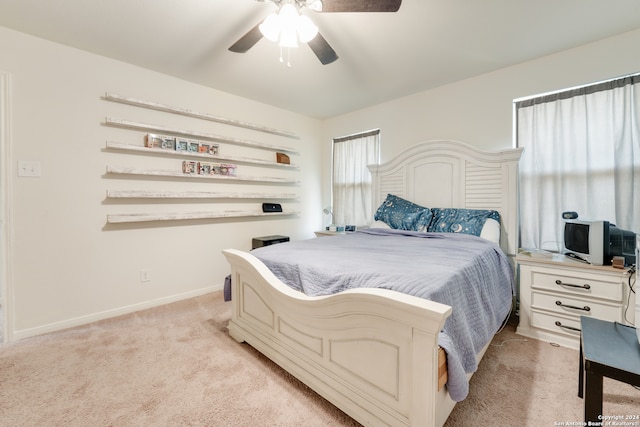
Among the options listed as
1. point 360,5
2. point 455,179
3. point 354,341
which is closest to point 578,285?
point 455,179

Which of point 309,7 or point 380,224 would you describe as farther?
point 380,224

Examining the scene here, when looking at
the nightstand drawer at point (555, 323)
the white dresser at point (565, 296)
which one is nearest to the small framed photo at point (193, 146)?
the white dresser at point (565, 296)

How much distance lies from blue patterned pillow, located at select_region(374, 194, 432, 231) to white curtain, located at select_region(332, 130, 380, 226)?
524 mm

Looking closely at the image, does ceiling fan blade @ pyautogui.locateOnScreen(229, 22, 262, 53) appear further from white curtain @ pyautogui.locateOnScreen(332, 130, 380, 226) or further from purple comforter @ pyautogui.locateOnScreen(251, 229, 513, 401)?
white curtain @ pyautogui.locateOnScreen(332, 130, 380, 226)

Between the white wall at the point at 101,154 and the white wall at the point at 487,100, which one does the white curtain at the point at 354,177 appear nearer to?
the white wall at the point at 487,100

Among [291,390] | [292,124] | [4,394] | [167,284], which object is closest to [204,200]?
[167,284]

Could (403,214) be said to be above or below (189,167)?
below

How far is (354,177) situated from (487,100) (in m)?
1.86

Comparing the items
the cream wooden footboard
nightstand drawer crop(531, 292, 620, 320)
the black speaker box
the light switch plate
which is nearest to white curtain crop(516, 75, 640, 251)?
nightstand drawer crop(531, 292, 620, 320)

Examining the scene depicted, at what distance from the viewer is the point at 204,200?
10.2ft

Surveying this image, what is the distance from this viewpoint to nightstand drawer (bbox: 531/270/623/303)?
1.81 meters

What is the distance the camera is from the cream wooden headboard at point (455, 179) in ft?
8.43

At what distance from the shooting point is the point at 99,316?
2.44 m

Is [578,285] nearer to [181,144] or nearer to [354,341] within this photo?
[354,341]
